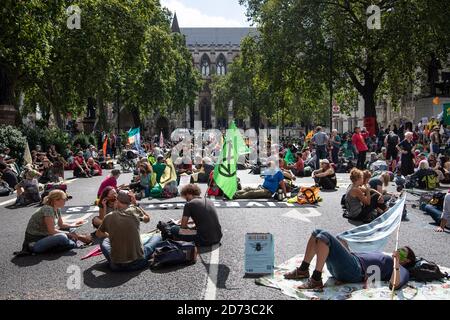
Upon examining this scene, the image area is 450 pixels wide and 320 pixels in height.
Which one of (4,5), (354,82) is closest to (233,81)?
(354,82)

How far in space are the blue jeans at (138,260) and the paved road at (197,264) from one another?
0.43 ft

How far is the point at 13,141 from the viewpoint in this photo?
82.1 ft

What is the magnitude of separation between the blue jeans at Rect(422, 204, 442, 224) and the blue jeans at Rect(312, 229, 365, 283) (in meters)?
5.47

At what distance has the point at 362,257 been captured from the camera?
7.53 metres

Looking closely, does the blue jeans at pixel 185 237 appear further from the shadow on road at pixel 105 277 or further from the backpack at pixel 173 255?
the shadow on road at pixel 105 277

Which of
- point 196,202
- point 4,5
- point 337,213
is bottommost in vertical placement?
point 337,213

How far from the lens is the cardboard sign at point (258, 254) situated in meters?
8.10

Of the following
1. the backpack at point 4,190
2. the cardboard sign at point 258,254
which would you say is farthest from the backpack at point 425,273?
the backpack at point 4,190

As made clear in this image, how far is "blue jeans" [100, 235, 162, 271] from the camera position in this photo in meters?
8.38

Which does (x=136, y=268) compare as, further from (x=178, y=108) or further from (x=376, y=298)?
(x=178, y=108)

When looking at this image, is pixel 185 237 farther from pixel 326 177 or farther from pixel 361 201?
pixel 326 177

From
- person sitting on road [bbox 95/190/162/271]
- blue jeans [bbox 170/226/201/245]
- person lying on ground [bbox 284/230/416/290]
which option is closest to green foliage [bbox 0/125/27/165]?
blue jeans [bbox 170/226/201/245]

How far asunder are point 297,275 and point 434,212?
5.97 meters
